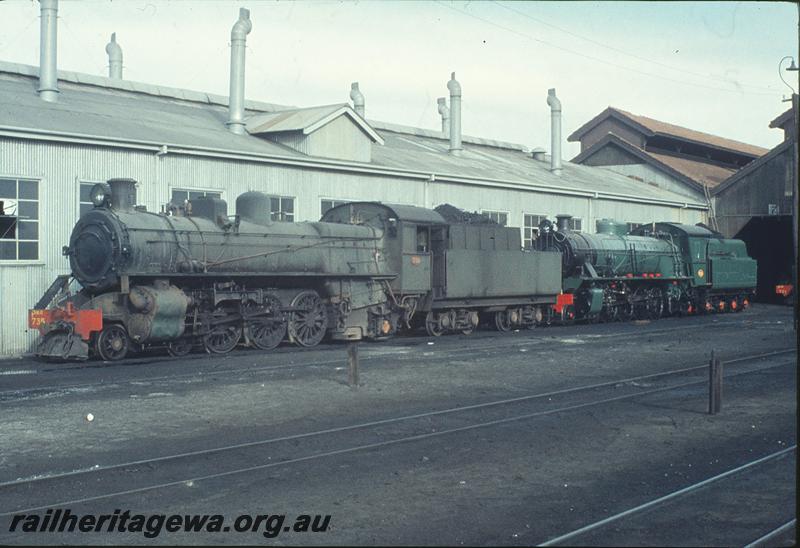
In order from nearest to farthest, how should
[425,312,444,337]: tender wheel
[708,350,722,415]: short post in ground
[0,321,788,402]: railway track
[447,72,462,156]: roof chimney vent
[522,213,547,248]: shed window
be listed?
[708,350,722,415]: short post in ground
[0,321,788,402]: railway track
[425,312,444,337]: tender wheel
[522,213,547,248]: shed window
[447,72,462,156]: roof chimney vent

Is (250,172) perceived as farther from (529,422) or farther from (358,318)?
(529,422)

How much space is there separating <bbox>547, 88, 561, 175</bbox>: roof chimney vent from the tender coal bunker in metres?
11.1

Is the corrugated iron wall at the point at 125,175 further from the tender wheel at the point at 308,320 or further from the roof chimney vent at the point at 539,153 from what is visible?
the roof chimney vent at the point at 539,153

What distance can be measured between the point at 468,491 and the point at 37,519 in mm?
3855

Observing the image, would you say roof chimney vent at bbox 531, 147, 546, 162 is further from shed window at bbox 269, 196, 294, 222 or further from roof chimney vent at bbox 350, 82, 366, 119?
shed window at bbox 269, 196, 294, 222

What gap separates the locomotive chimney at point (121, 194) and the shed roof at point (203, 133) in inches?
124

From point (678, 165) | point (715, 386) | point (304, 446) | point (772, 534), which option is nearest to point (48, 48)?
point (304, 446)

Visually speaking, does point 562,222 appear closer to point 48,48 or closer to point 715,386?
point 48,48

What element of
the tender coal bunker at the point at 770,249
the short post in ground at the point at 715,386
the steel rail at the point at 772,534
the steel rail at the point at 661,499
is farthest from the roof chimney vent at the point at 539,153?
the steel rail at the point at 772,534

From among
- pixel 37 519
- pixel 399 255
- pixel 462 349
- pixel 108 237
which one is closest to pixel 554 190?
pixel 399 255

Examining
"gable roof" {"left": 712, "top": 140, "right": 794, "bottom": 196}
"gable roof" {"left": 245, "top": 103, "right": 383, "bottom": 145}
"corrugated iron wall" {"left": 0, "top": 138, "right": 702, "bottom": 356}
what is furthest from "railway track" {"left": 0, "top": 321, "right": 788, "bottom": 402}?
"gable roof" {"left": 712, "top": 140, "right": 794, "bottom": 196}

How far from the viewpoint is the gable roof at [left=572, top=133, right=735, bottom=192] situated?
49.9m

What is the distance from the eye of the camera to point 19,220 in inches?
808

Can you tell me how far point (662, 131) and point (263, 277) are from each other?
42.6 meters
